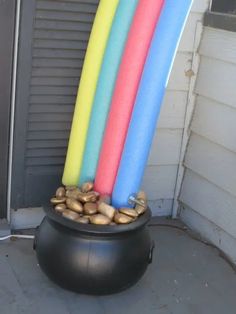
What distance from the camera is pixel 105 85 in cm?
227

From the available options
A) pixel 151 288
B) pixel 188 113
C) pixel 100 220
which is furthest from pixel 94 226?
pixel 188 113

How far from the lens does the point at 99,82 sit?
229 cm

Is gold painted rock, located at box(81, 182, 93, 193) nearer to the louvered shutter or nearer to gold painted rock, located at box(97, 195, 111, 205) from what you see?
gold painted rock, located at box(97, 195, 111, 205)

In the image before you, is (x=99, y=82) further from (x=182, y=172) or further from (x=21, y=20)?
(x=182, y=172)

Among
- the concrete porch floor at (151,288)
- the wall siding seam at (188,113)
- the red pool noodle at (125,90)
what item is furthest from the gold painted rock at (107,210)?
the wall siding seam at (188,113)

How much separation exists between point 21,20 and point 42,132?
540mm

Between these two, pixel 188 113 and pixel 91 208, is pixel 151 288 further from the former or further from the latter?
pixel 188 113

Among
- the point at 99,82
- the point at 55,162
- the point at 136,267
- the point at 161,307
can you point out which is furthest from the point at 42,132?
the point at 161,307

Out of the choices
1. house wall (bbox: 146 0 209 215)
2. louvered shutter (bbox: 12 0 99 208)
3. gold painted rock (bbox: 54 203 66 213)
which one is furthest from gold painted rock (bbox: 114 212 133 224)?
house wall (bbox: 146 0 209 215)

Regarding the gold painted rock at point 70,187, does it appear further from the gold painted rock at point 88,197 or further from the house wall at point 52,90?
the house wall at point 52,90

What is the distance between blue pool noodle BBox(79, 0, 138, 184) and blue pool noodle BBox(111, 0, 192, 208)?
0.16 metres

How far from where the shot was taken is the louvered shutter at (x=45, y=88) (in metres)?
2.44

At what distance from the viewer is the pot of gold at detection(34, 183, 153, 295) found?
212 cm

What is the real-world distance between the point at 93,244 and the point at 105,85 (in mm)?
665
